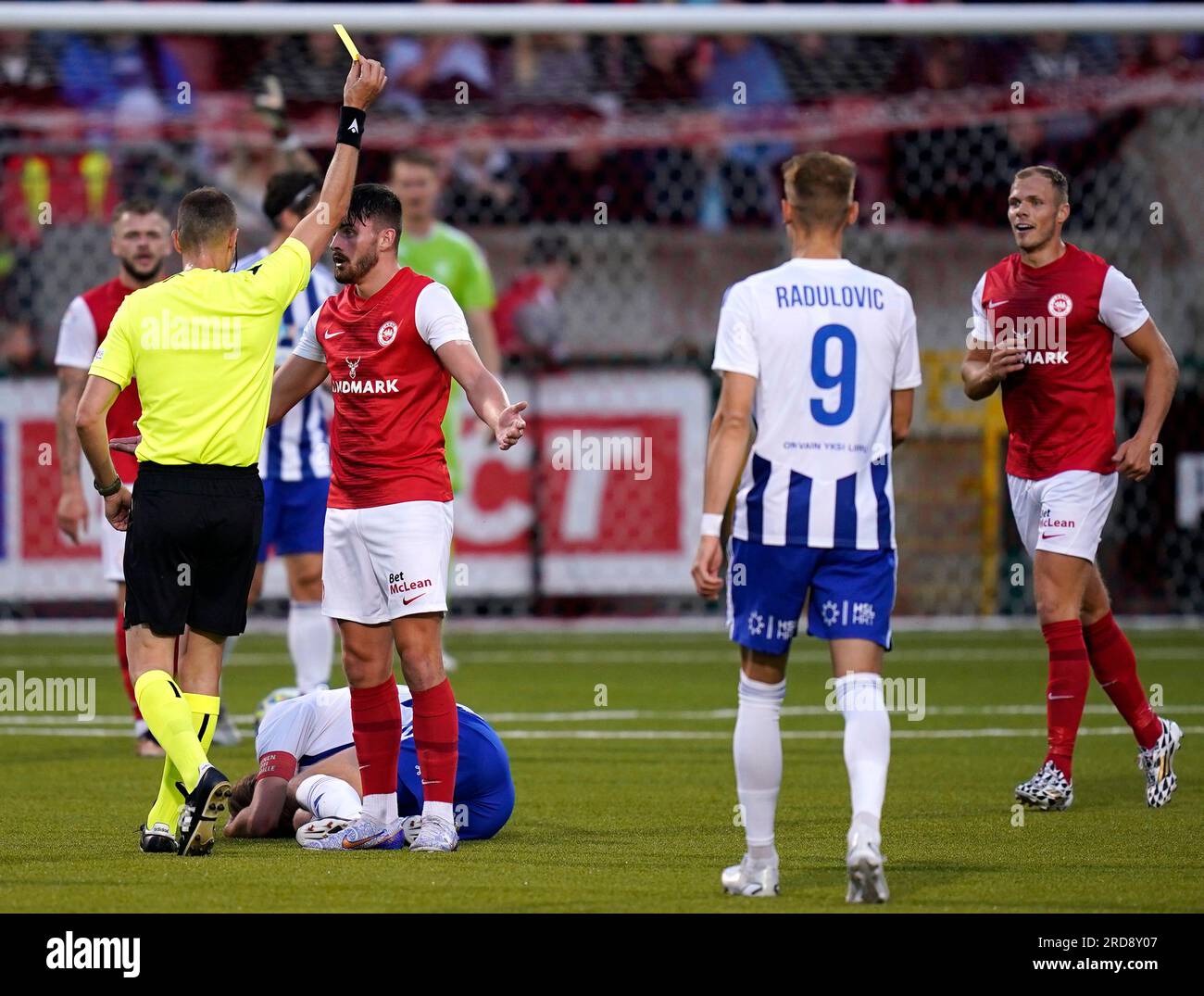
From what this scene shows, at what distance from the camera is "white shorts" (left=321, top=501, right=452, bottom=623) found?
5980 millimetres

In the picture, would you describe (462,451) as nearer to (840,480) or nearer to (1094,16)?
(1094,16)

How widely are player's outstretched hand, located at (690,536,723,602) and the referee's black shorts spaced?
5.49 feet

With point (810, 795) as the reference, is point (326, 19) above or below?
above

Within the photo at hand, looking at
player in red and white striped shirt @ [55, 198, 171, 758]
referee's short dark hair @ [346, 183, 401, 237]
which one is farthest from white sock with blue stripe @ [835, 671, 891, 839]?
player in red and white striped shirt @ [55, 198, 171, 758]

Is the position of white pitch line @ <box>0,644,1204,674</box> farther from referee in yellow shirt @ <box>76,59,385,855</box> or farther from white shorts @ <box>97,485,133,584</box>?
referee in yellow shirt @ <box>76,59,385,855</box>

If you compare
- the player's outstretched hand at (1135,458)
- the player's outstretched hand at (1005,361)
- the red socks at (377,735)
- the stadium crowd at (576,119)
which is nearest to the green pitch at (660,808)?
the red socks at (377,735)

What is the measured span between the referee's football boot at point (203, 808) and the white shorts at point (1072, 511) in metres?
3.09

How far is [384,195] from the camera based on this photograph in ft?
20.1

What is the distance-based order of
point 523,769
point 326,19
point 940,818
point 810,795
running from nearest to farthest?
point 940,818 → point 810,795 → point 523,769 → point 326,19

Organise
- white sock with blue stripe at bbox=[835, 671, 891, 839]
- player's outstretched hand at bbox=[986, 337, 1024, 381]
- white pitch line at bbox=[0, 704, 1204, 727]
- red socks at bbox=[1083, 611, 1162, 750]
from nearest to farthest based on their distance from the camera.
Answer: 1. white sock with blue stripe at bbox=[835, 671, 891, 839]
2. player's outstretched hand at bbox=[986, 337, 1024, 381]
3. red socks at bbox=[1083, 611, 1162, 750]
4. white pitch line at bbox=[0, 704, 1204, 727]

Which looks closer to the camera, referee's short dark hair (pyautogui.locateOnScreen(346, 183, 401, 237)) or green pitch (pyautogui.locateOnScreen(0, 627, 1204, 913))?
green pitch (pyautogui.locateOnScreen(0, 627, 1204, 913))

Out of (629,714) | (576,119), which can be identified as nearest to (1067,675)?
(629,714)

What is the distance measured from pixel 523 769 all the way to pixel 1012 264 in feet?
8.98

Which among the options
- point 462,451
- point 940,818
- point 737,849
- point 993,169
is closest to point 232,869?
point 737,849
